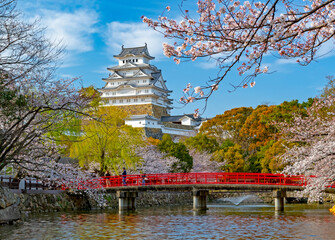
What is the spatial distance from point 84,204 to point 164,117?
45.1m

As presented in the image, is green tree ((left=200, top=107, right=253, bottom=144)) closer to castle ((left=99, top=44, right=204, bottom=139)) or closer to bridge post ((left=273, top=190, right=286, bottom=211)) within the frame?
castle ((left=99, top=44, right=204, bottom=139))

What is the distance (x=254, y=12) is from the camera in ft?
25.9

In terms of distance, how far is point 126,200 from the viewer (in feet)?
93.1

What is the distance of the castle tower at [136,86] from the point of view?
69875mm

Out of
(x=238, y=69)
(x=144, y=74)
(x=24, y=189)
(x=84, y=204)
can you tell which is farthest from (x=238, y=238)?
(x=144, y=74)

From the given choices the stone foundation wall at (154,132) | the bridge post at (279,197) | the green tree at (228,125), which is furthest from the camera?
the stone foundation wall at (154,132)

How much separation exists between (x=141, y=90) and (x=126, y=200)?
4312 centimetres

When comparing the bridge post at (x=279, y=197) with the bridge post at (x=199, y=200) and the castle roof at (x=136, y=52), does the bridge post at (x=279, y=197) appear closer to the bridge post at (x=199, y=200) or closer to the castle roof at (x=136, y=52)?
the bridge post at (x=199, y=200)

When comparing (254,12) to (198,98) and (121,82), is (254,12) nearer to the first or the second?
(198,98)

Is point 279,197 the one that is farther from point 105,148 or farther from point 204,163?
point 204,163

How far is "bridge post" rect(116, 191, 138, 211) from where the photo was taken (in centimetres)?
2791

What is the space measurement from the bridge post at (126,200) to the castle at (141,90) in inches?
1427

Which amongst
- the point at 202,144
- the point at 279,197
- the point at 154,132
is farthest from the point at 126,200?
the point at 154,132

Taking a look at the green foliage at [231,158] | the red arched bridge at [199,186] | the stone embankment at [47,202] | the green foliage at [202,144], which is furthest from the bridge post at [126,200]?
the green foliage at [202,144]
